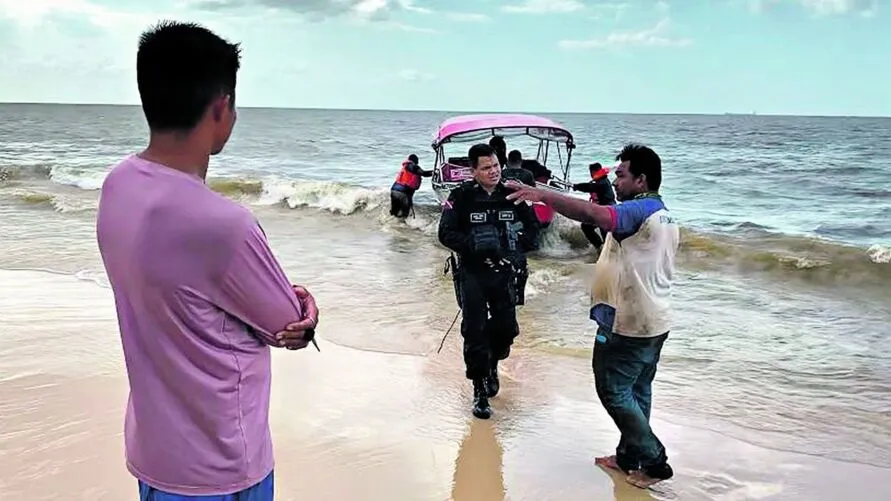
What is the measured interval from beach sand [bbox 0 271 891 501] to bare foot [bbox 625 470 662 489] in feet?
0.14

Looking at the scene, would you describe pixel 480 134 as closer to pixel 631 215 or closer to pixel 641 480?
pixel 641 480

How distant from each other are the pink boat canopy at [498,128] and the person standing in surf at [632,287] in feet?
35.8

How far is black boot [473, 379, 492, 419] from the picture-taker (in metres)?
5.53

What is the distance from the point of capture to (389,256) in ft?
43.3

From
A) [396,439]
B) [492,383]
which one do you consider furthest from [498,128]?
[396,439]

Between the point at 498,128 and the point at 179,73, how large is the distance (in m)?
13.6

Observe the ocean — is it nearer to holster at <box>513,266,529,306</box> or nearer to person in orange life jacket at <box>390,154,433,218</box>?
person in orange life jacket at <box>390,154,433,218</box>

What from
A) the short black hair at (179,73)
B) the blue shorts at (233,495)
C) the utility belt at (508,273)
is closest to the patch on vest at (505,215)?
the utility belt at (508,273)

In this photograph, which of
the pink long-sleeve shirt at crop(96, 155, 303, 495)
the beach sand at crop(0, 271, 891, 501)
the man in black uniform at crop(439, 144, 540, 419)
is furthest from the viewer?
the man in black uniform at crop(439, 144, 540, 419)

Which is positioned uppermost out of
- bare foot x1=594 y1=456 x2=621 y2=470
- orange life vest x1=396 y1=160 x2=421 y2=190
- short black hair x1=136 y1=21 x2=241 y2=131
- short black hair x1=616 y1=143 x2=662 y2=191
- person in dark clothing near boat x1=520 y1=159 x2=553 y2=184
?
short black hair x1=136 y1=21 x2=241 y2=131

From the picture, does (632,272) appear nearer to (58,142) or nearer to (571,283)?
(571,283)

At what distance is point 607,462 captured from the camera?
4715 mm

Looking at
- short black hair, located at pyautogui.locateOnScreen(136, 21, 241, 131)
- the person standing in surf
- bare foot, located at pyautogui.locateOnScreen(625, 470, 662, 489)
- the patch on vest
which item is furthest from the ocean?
short black hair, located at pyautogui.locateOnScreen(136, 21, 241, 131)

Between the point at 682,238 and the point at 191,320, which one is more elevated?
the point at 191,320
